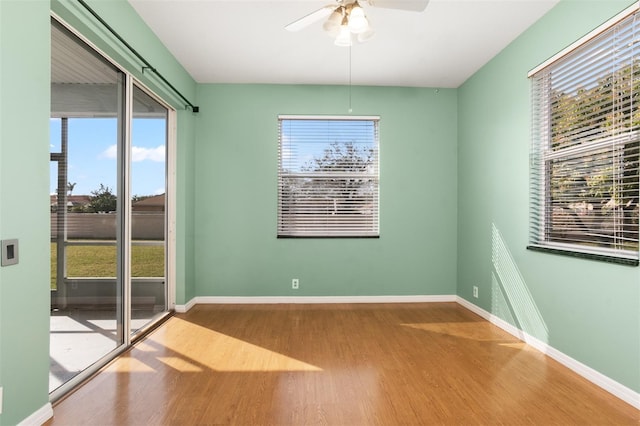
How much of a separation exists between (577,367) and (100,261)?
3617mm

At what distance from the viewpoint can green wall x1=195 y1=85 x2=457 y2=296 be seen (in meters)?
4.46

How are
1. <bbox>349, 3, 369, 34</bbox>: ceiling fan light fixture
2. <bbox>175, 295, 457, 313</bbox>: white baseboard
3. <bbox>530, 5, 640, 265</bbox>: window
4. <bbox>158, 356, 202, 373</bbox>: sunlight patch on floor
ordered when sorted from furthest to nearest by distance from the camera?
1. <bbox>175, 295, 457, 313</bbox>: white baseboard
2. <bbox>158, 356, 202, 373</bbox>: sunlight patch on floor
3. <bbox>530, 5, 640, 265</bbox>: window
4. <bbox>349, 3, 369, 34</bbox>: ceiling fan light fixture

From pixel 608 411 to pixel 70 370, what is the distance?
3369 millimetres

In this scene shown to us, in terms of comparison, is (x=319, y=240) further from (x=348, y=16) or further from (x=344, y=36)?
(x=348, y=16)

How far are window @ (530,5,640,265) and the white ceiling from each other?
637mm

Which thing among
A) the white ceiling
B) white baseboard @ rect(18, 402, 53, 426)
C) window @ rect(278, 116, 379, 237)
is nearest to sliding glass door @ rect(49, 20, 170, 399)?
white baseboard @ rect(18, 402, 53, 426)

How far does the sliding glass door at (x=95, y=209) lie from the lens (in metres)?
2.27

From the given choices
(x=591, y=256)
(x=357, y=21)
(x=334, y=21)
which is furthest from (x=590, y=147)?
(x=334, y=21)

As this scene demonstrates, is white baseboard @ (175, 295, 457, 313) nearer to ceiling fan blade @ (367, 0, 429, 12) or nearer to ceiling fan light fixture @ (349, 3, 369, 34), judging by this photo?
ceiling fan light fixture @ (349, 3, 369, 34)

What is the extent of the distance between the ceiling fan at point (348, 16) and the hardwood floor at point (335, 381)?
231cm

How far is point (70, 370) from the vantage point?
2.36m

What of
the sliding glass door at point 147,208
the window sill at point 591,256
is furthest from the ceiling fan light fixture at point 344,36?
the window sill at point 591,256

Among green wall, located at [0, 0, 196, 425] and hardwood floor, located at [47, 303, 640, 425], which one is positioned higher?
green wall, located at [0, 0, 196, 425]

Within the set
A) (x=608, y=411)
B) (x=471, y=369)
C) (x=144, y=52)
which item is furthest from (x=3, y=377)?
(x=608, y=411)
